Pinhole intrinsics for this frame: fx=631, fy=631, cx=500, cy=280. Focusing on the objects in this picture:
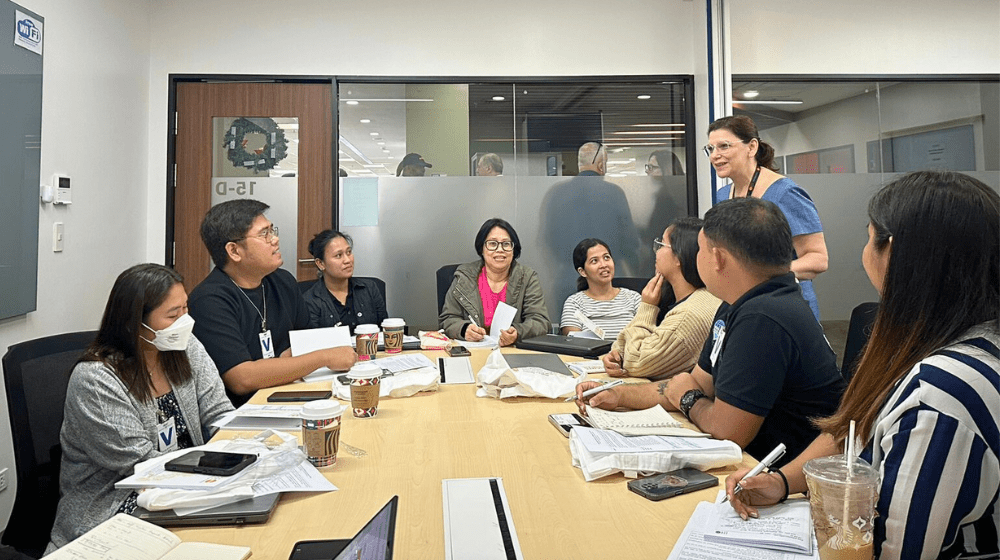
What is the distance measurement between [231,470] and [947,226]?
1.25 metres

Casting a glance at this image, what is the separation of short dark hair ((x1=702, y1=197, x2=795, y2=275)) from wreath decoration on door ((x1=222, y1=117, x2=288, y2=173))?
3.32 m

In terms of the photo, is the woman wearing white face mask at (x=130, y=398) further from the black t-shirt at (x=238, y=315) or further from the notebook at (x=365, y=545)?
the notebook at (x=365, y=545)

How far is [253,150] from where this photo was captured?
4.16m

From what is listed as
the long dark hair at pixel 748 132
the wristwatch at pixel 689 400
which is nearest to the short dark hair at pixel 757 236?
the wristwatch at pixel 689 400

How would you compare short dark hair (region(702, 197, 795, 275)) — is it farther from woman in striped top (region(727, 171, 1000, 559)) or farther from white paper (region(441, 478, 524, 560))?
white paper (region(441, 478, 524, 560))

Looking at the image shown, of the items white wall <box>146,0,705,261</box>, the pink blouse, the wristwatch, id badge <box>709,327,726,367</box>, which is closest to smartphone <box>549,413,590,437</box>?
the wristwatch

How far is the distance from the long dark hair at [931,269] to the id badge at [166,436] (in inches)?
62.4

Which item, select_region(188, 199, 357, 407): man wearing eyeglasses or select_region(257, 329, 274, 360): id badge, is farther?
select_region(257, 329, 274, 360): id badge

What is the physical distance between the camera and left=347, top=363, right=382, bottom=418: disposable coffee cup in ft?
5.59

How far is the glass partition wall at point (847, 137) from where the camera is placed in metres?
4.30

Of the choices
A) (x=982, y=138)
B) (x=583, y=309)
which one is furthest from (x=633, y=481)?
(x=982, y=138)

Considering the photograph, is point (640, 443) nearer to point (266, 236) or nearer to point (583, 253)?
point (266, 236)

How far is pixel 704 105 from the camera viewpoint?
165 inches

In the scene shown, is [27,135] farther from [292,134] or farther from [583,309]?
[583,309]
